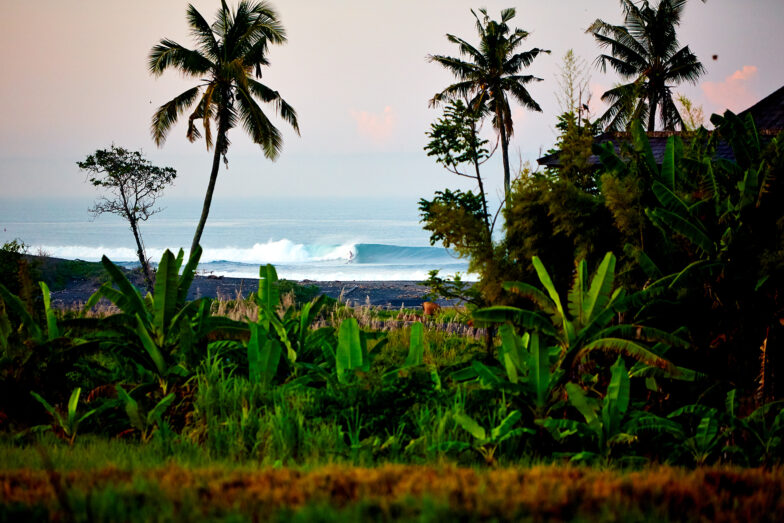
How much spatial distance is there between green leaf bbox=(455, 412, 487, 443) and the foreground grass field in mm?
667

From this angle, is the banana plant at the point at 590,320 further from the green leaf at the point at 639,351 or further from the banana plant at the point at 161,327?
the banana plant at the point at 161,327

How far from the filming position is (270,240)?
65.0 metres

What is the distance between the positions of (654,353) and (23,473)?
358cm

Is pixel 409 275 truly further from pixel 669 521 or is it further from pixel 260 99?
pixel 669 521

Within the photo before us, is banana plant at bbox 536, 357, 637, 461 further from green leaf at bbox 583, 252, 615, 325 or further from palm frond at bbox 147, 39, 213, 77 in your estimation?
palm frond at bbox 147, 39, 213, 77

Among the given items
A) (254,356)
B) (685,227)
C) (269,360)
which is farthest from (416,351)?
(685,227)

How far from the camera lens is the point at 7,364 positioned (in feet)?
16.7

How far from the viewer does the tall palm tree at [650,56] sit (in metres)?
30.0

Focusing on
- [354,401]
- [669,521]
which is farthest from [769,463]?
[354,401]

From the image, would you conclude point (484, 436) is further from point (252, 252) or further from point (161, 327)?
point (252, 252)

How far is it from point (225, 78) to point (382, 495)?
2166 cm

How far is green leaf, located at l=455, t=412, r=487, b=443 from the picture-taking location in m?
3.93

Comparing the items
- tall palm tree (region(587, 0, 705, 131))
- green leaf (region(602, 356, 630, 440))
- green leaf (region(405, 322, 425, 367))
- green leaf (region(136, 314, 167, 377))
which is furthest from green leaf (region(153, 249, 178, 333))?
tall palm tree (region(587, 0, 705, 131))

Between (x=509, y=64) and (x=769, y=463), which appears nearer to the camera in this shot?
(x=769, y=463)
